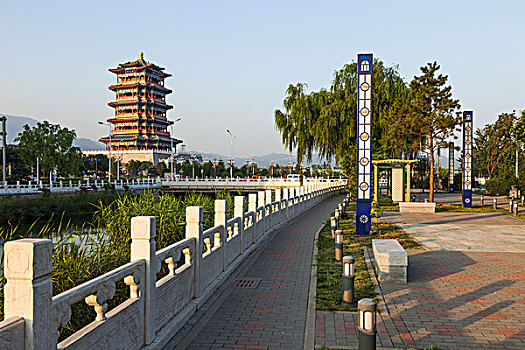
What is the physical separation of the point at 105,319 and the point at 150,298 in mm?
1046

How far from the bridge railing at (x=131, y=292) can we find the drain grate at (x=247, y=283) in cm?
27

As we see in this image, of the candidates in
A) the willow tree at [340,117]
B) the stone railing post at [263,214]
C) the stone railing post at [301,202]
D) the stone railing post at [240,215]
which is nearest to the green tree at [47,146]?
the willow tree at [340,117]

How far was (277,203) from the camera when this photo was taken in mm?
18828

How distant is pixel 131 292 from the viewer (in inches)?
189

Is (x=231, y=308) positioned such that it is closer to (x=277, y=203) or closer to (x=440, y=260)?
(x=440, y=260)

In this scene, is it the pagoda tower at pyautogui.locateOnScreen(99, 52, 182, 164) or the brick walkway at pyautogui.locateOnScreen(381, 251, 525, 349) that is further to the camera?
the pagoda tower at pyautogui.locateOnScreen(99, 52, 182, 164)

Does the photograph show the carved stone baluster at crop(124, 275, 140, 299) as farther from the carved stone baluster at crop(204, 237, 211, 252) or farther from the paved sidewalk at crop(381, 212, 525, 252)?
the paved sidewalk at crop(381, 212, 525, 252)

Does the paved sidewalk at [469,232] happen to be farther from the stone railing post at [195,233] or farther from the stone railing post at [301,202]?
the stone railing post at [195,233]

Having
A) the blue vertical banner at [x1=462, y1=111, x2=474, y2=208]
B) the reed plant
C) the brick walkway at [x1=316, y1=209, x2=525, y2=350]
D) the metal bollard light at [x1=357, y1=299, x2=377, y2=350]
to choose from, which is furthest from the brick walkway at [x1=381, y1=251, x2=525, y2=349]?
the blue vertical banner at [x1=462, y1=111, x2=474, y2=208]

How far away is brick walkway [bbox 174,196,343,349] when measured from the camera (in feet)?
18.6

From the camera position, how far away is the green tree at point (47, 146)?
54062mm

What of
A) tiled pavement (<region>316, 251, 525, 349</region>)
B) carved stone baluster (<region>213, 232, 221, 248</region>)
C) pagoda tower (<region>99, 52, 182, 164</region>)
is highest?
pagoda tower (<region>99, 52, 182, 164</region>)

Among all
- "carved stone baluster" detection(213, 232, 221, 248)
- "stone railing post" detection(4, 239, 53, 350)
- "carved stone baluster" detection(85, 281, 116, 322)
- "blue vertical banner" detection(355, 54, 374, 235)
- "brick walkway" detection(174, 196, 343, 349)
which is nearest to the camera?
"stone railing post" detection(4, 239, 53, 350)

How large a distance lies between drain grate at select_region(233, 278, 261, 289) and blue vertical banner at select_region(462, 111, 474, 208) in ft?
74.4
